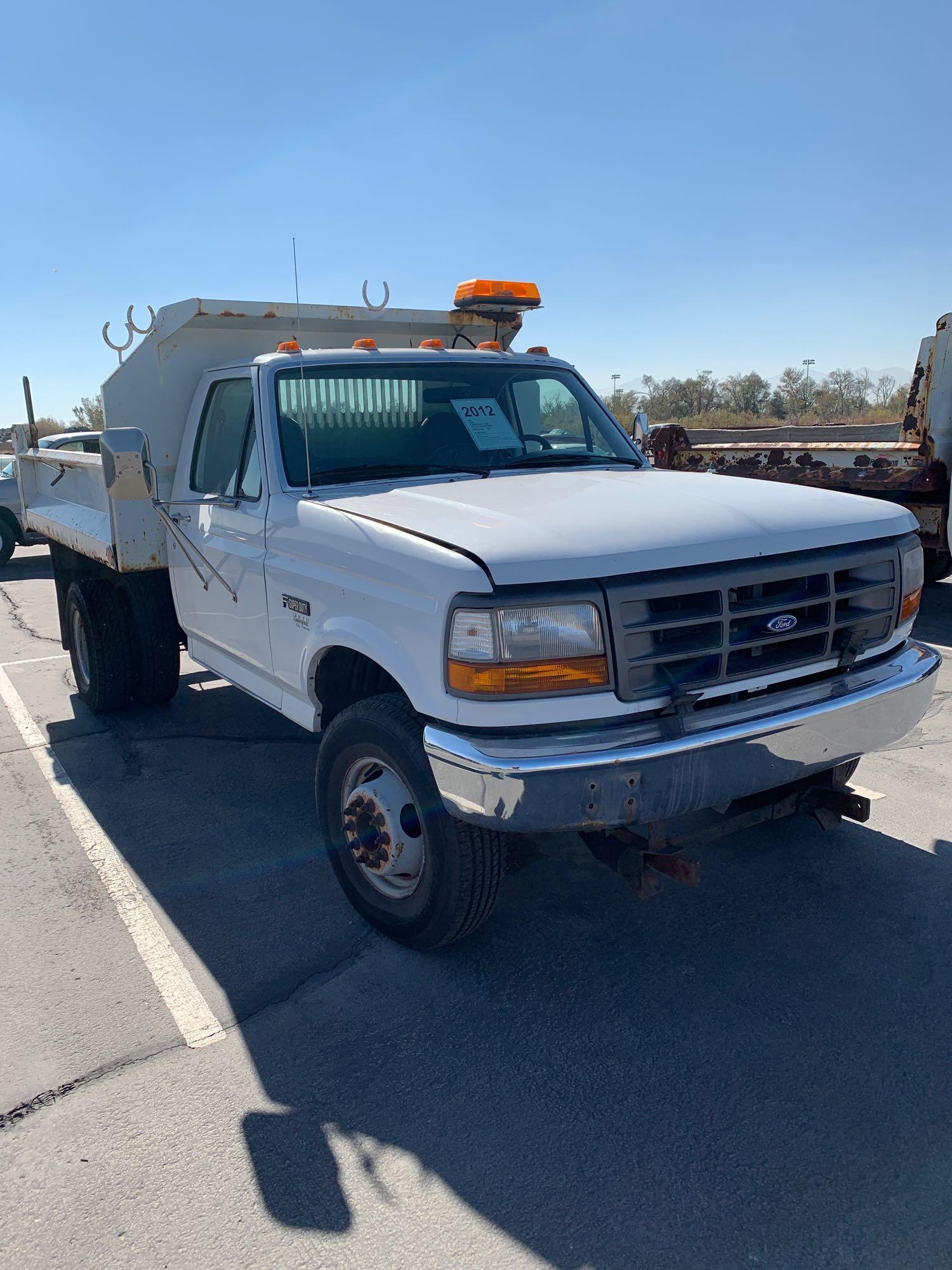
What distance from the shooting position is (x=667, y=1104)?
267 cm

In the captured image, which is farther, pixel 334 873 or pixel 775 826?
pixel 775 826

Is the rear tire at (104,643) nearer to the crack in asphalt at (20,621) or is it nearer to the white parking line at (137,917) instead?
the white parking line at (137,917)

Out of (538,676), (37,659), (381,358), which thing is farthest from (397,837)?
(37,659)

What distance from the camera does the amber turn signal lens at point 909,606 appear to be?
11.6 ft

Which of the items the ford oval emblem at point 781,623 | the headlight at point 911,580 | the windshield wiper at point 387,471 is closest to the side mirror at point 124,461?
the windshield wiper at point 387,471

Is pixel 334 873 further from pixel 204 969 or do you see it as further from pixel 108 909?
pixel 108 909

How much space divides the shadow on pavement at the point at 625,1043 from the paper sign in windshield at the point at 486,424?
1788 mm

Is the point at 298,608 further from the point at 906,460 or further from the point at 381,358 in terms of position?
the point at 906,460

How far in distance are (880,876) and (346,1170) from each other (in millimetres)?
2458

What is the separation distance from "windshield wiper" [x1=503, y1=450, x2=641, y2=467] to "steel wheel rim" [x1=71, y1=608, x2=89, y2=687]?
11.2 feet

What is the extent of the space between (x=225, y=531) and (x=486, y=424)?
4.19ft

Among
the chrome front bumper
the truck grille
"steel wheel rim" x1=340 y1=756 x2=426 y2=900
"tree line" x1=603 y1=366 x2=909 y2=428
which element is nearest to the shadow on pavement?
"steel wheel rim" x1=340 y1=756 x2=426 y2=900

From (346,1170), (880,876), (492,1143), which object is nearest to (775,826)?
(880,876)

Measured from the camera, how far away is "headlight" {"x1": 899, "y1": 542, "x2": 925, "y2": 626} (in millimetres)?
3463
